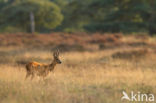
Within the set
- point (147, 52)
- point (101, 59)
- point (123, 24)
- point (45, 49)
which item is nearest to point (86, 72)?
point (101, 59)

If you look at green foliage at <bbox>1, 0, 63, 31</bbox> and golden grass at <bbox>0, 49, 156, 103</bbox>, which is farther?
green foliage at <bbox>1, 0, 63, 31</bbox>

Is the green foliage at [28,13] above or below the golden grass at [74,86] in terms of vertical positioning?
above

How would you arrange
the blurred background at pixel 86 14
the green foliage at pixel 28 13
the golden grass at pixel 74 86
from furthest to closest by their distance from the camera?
the green foliage at pixel 28 13 → the blurred background at pixel 86 14 → the golden grass at pixel 74 86

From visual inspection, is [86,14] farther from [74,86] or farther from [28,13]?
[74,86]

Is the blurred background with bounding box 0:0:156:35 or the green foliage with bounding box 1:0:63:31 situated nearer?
the blurred background with bounding box 0:0:156:35

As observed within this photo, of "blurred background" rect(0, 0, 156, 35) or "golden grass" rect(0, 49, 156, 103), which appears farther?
"blurred background" rect(0, 0, 156, 35)

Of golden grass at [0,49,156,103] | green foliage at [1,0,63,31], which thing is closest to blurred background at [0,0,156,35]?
green foliage at [1,0,63,31]

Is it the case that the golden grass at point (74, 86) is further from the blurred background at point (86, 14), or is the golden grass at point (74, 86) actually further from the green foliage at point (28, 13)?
the green foliage at point (28, 13)

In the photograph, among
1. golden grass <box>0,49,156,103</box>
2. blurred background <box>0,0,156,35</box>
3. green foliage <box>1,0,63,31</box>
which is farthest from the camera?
green foliage <box>1,0,63,31</box>

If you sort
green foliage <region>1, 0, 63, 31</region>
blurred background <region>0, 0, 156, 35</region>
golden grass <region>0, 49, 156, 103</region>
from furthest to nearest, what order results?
green foliage <region>1, 0, 63, 31</region>
blurred background <region>0, 0, 156, 35</region>
golden grass <region>0, 49, 156, 103</region>

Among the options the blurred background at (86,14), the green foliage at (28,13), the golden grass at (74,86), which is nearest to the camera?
the golden grass at (74,86)

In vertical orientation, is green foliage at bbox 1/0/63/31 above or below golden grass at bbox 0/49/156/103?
above

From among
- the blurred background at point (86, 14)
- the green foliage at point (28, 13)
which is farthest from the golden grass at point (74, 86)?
the green foliage at point (28, 13)

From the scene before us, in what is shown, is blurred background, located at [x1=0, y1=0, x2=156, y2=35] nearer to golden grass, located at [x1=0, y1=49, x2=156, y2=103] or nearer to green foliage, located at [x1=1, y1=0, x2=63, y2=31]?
green foliage, located at [x1=1, y1=0, x2=63, y2=31]
